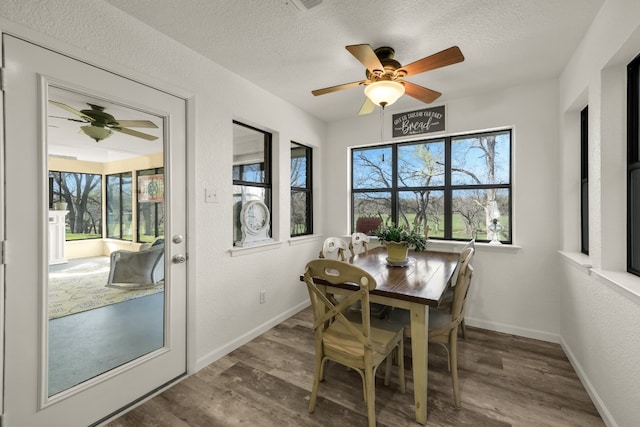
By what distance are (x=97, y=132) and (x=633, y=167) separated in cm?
323

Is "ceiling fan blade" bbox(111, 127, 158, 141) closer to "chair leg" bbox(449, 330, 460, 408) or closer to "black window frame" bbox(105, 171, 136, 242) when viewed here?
"black window frame" bbox(105, 171, 136, 242)

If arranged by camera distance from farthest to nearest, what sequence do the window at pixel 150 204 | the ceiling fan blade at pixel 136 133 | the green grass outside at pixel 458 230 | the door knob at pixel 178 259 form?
the green grass outside at pixel 458 230 → the door knob at pixel 178 259 → the window at pixel 150 204 → the ceiling fan blade at pixel 136 133

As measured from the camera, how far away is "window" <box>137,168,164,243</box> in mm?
1942

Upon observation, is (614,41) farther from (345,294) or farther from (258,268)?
(258,268)

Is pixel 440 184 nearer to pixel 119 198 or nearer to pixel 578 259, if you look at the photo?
pixel 578 259

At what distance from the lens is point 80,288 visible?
1.65 meters

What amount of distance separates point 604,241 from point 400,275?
49.7 inches

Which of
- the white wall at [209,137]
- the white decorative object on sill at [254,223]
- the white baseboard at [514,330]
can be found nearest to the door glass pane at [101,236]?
the white wall at [209,137]

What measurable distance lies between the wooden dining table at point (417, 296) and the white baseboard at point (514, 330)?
118cm

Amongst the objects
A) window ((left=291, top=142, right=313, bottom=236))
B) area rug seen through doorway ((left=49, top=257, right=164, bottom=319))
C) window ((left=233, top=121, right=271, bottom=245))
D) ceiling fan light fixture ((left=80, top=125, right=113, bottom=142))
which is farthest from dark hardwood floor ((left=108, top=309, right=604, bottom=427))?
ceiling fan light fixture ((left=80, top=125, right=113, bottom=142))

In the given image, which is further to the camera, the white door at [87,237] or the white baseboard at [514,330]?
the white baseboard at [514,330]

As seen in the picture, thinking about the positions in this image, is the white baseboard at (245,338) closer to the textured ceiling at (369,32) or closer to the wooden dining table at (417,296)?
the wooden dining table at (417,296)

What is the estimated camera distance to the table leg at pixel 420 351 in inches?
62.5

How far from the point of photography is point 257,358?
2410 mm
